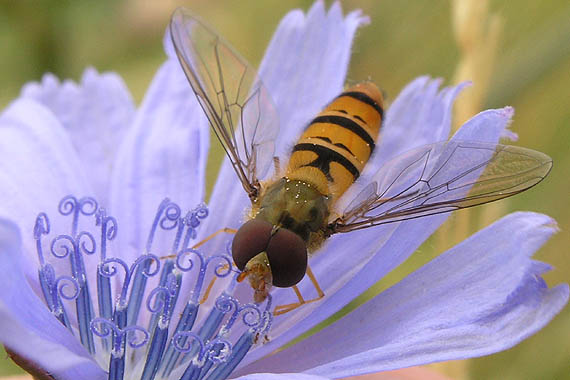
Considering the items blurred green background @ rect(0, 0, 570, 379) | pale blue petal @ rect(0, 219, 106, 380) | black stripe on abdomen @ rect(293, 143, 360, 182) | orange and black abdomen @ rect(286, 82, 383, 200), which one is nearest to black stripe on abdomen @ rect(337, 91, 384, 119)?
orange and black abdomen @ rect(286, 82, 383, 200)

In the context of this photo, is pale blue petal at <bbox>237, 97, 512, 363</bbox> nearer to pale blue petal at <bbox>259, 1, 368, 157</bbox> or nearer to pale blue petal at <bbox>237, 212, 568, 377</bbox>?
pale blue petal at <bbox>237, 212, 568, 377</bbox>

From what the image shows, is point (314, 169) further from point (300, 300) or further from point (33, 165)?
point (33, 165)

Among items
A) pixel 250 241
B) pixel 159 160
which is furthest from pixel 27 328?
pixel 159 160

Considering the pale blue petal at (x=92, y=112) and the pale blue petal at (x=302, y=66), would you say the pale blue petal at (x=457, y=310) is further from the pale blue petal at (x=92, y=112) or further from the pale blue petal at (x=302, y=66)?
the pale blue petal at (x=92, y=112)

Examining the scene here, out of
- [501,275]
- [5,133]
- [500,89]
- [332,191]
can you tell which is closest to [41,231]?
[5,133]

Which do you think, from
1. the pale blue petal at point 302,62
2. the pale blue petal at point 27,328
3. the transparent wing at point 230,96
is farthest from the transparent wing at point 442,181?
the pale blue petal at point 27,328
